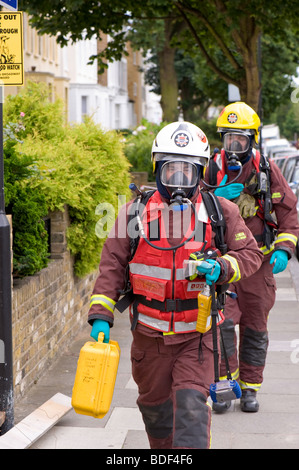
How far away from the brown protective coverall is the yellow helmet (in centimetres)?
156

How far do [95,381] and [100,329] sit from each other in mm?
335

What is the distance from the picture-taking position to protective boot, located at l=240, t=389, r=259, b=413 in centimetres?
602

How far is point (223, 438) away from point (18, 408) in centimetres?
153

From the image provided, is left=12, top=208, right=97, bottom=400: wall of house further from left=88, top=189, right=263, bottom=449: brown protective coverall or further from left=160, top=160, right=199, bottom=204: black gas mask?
left=160, top=160, right=199, bottom=204: black gas mask

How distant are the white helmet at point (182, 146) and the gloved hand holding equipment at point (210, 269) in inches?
22.0

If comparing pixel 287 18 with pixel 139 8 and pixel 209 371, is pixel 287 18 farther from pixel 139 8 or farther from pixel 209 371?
pixel 209 371

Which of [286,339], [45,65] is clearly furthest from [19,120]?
[45,65]

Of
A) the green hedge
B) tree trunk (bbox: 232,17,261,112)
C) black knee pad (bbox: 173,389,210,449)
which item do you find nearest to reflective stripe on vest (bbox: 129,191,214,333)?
black knee pad (bbox: 173,389,210,449)

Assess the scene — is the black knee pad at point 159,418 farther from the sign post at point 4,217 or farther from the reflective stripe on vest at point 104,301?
the sign post at point 4,217

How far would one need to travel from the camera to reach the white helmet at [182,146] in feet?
14.5

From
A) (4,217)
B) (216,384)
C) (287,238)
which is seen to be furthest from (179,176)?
(287,238)

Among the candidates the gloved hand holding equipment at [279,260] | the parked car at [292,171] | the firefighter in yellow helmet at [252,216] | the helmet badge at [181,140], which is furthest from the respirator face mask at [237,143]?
the parked car at [292,171]

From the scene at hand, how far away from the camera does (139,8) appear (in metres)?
17.7

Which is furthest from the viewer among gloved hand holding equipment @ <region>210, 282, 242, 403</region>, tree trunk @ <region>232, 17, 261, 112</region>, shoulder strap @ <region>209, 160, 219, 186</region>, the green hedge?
tree trunk @ <region>232, 17, 261, 112</region>
